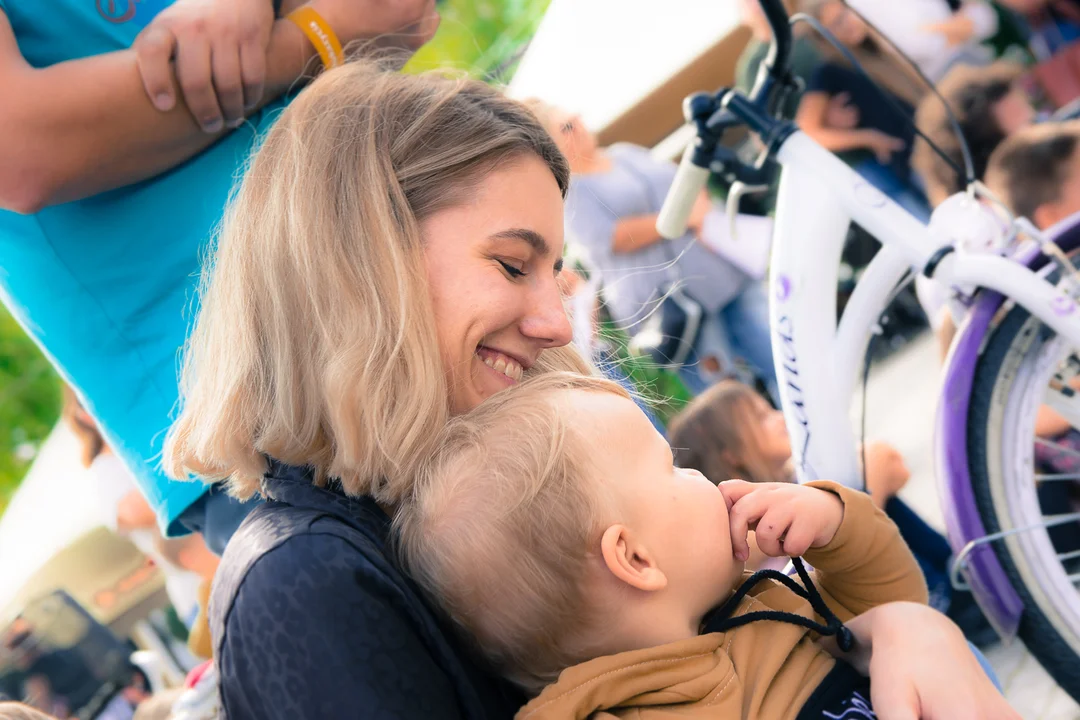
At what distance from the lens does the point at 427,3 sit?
1.25m

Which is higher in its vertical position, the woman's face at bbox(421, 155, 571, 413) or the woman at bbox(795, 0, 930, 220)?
the woman's face at bbox(421, 155, 571, 413)

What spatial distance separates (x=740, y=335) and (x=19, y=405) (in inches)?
103

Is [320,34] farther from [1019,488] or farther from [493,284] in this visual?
[1019,488]

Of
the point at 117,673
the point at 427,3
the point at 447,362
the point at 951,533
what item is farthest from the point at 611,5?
the point at 117,673

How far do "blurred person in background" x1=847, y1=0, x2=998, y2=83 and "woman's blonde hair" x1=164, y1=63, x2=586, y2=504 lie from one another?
7.59ft

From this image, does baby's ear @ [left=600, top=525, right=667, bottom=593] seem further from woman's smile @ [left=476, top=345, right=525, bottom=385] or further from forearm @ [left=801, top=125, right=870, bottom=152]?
forearm @ [left=801, top=125, right=870, bottom=152]

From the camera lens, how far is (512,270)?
980mm

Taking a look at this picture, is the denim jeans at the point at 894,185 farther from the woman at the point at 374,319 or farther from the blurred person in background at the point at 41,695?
the blurred person in background at the point at 41,695

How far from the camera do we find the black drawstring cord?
893mm

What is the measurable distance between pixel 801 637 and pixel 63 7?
40.8 inches

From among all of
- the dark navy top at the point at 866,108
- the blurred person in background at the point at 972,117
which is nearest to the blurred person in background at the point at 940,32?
the blurred person in background at the point at 972,117

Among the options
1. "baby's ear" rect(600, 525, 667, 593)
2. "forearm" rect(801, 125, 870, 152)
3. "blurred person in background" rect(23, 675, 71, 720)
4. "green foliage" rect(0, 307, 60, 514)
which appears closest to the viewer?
"baby's ear" rect(600, 525, 667, 593)

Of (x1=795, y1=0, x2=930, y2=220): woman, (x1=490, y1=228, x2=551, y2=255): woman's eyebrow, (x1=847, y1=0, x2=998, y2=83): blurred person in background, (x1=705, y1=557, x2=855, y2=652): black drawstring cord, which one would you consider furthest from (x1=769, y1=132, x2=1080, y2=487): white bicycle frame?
(x1=847, y1=0, x2=998, y2=83): blurred person in background

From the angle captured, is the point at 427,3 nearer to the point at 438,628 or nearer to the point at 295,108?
the point at 295,108
